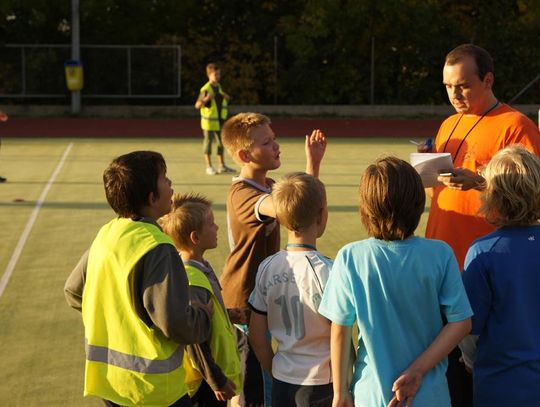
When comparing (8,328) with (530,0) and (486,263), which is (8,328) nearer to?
(486,263)

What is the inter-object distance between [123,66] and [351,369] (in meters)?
30.7

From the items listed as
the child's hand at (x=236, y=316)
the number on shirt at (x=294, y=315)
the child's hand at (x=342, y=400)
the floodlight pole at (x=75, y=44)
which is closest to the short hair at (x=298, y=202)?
the number on shirt at (x=294, y=315)

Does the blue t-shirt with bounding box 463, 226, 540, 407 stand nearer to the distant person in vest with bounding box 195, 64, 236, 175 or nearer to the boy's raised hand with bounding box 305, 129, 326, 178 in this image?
the boy's raised hand with bounding box 305, 129, 326, 178

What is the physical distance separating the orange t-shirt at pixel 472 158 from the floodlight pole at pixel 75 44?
28.2m

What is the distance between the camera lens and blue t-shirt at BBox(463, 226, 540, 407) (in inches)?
151

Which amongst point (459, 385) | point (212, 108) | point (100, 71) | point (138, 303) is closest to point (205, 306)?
point (138, 303)

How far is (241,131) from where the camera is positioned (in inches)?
206

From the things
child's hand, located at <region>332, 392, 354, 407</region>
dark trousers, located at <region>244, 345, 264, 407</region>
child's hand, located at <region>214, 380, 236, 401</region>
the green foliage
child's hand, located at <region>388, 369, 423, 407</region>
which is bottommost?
dark trousers, located at <region>244, 345, 264, 407</region>

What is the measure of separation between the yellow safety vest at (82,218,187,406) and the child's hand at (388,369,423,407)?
887 millimetres

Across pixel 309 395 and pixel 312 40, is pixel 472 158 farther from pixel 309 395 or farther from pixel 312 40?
pixel 312 40

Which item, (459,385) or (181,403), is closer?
(181,403)

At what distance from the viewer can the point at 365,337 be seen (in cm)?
370

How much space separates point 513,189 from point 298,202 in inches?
A: 35.1

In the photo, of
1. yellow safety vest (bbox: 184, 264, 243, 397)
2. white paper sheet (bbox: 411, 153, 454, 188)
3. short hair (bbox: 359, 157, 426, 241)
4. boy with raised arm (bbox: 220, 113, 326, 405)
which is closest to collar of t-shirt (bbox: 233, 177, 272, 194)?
boy with raised arm (bbox: 220, 113, 326, 405)
